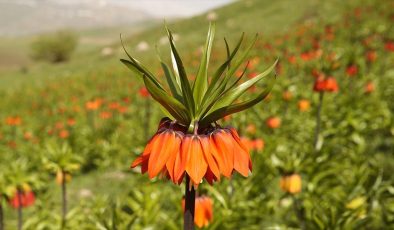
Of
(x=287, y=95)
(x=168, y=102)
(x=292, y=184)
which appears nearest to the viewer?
(x=168, y=102)

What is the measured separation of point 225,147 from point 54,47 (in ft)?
124

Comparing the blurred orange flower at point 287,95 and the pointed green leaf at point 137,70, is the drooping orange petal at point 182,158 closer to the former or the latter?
the pointed green leaf at point 137,70

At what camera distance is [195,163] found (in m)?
1.13

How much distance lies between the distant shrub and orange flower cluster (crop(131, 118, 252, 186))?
37.5 metres

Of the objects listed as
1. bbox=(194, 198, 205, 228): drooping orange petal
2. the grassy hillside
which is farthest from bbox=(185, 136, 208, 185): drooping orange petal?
the grassy hillside

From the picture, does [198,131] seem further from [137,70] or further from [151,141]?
[137,70]

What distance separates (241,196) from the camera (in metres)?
3.29

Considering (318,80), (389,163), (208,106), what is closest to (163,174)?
(208,106)

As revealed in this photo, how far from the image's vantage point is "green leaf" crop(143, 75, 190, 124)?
1021 millimetres

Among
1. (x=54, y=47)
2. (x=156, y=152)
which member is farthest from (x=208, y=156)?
(x=54, y=47)

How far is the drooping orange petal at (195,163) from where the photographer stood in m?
1.12

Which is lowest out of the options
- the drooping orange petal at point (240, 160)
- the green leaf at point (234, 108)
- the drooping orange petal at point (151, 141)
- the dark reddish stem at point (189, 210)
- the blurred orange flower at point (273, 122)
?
the blurred orange flower at point (273, 122)

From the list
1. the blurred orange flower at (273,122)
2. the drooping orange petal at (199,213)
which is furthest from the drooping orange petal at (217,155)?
the blurred orange flower at (273,122)

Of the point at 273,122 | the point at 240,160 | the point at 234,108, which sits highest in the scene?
the point at 234,108
